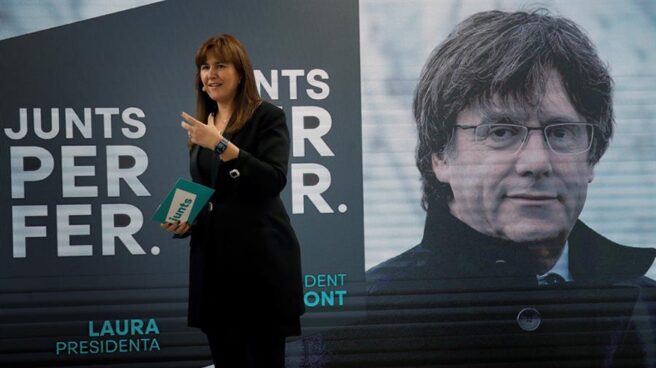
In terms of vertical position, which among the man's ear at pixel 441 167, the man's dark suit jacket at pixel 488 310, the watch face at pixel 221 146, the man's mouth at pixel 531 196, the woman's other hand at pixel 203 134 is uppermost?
the woman's other hand at pixel 203 134

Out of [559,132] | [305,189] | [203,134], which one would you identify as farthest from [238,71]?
[559,132]

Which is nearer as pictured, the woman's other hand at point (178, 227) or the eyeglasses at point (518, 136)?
the woman's other hand at point (178, 227)

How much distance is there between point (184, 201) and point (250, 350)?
0.49m

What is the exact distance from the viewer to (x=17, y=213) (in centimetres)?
391

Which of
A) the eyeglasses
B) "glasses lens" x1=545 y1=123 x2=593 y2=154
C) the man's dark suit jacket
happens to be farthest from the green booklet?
"glasses lens" x1=545 y1=123 x2=593 y2=154

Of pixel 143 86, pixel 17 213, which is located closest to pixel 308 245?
pixel 143 86

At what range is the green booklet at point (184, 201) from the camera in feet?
8.79

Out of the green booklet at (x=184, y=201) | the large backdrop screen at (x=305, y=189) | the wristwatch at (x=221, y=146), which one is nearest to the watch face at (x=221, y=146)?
the wristwatch at (x=221, y=146)

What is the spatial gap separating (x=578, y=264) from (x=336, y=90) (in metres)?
1.37

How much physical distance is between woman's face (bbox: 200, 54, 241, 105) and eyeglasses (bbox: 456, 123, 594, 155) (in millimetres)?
1566

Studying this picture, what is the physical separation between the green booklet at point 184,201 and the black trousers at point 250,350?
365 mm

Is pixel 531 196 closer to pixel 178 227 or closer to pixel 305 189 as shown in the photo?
pixel 305 189

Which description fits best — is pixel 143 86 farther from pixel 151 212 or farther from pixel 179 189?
pixel 179 189

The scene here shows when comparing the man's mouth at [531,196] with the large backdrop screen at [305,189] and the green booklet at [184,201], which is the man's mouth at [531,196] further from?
the green booklet at [184,201]
